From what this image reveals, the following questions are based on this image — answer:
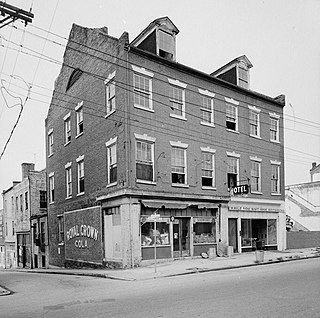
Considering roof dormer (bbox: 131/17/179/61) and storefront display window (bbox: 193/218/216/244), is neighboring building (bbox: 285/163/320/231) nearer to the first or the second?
storefront display window (bbox: 193/218/216/244)

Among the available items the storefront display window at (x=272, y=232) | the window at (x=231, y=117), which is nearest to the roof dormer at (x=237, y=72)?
the window at (x=231, y=117)

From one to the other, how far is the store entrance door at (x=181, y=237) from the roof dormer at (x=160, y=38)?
889 centimetres

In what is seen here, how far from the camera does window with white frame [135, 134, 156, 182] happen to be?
19547mm

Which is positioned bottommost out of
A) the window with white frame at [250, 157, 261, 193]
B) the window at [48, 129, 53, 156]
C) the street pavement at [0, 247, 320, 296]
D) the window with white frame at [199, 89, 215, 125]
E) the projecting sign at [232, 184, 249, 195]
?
the street pavement at [0, 247, 320, 296]

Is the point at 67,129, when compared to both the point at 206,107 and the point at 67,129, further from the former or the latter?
the point at 206,107

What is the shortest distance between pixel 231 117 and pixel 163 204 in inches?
314

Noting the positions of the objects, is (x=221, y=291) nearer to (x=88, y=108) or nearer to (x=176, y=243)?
(x=176, y=243)

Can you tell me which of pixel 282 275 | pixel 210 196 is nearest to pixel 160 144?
pixel 210 196

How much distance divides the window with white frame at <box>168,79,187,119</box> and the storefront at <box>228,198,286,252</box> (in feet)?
20.7

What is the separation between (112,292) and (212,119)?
13994mm

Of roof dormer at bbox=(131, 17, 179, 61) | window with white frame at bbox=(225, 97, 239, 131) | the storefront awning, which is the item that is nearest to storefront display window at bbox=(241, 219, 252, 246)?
the storefront awning

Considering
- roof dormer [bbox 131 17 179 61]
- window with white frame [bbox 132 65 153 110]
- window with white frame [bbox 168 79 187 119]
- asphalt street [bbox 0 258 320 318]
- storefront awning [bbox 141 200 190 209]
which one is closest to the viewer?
asphalt street [bbox 0 258 320 318]

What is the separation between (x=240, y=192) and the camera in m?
22.7

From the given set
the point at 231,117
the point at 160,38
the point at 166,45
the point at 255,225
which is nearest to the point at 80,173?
the point at 166,45
